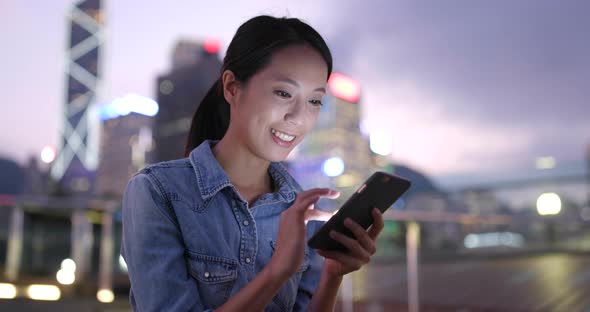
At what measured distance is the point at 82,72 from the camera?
95.1 m

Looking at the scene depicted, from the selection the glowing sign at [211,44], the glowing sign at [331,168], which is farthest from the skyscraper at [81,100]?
the glowing sign at [331,168]

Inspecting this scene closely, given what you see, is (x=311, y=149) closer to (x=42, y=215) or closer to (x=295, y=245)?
(x=42, y=215)

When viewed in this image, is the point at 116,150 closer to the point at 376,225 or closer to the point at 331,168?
the point at 331,168

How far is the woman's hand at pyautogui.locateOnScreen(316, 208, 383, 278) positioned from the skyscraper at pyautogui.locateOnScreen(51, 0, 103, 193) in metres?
87.5

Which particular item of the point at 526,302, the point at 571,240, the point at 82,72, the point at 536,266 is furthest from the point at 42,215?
the point at 82,72

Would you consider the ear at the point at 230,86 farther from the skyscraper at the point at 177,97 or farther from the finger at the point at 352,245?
the skyscraper at the point at 177,97

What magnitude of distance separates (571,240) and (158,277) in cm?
1047

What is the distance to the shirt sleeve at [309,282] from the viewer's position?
1.33 metres

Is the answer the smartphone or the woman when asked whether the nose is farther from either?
the smartphone

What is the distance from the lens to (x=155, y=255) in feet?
3.46

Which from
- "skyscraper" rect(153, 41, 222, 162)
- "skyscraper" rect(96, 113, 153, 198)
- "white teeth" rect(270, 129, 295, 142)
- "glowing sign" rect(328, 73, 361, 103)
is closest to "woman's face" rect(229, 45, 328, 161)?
"white teeth" rect(270, 129, 295, 142)

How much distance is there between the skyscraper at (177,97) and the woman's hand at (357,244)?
5339 cm

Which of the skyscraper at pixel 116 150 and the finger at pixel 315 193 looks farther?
the skyscraper at pixel 116 150

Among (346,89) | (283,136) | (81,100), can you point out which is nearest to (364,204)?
(283,136)
